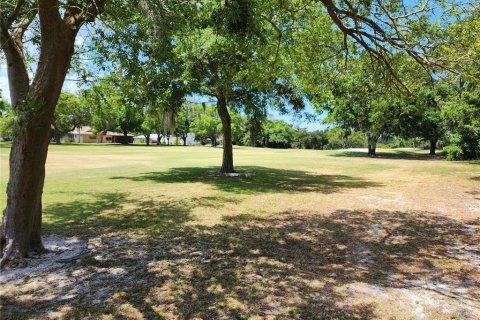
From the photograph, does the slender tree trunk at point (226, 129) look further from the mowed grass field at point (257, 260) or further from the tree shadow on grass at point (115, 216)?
the tree shadow on grass at point (115, 216)

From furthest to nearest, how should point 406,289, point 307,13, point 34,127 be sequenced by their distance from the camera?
point 307,13 < point 34,127 < point 406,289

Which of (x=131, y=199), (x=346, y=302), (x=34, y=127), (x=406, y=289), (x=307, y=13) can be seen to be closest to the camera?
(x=346, y=302)

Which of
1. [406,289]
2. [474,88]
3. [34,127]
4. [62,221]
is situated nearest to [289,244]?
[406,289]

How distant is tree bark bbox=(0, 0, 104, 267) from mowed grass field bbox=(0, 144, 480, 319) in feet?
2.99

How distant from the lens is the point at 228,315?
427 centimetres

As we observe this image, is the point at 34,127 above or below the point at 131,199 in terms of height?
above

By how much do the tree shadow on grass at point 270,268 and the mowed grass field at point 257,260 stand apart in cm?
2

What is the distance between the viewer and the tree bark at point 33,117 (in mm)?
5555

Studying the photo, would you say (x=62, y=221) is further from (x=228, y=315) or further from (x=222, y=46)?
(x=222, y=46)

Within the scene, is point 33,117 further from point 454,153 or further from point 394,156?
point 394,156

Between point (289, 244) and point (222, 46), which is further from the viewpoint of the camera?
point (222, 46)

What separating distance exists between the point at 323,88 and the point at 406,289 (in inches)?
382

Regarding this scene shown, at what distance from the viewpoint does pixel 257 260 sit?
6.33m

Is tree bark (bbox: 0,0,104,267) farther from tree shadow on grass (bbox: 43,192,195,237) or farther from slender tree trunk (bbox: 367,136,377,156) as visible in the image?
slender tree trunk (bbox: 367,136,377,156)
